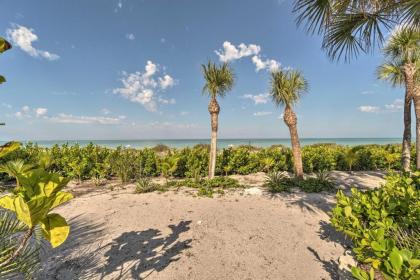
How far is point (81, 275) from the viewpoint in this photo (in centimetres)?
309

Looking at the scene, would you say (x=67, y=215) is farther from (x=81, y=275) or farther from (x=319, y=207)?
(x=319, y=207)

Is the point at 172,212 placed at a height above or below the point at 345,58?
below

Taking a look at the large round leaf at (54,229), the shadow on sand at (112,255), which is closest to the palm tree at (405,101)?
the shadow on sand at (112,255)

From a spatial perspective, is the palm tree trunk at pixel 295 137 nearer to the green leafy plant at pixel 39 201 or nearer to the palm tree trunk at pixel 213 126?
the palm tree trunk at pixel 213 126

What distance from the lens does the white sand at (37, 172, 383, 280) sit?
3197mm

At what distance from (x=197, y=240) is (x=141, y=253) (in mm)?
976

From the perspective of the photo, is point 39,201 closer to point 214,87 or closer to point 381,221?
point 381,221

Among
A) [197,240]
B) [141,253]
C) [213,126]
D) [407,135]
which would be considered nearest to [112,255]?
[141,253]

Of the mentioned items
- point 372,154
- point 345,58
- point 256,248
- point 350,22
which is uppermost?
point 350,22

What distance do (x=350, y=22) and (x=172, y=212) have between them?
5.26 m

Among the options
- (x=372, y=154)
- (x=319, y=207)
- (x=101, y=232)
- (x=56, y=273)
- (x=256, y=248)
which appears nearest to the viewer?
(x=56, y=273)

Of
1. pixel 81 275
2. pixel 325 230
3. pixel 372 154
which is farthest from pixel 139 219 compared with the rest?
pixel 372 154

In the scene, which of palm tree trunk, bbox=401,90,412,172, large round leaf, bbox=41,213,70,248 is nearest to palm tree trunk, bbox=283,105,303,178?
palm tree trunk, bbox=401,90,412,172

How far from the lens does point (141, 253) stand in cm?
356
